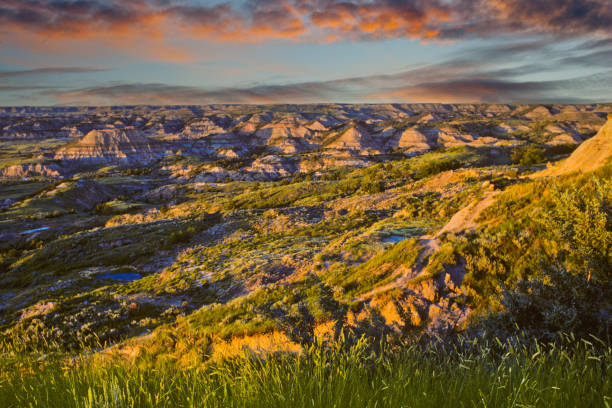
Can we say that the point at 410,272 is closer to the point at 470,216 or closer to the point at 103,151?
the point at 470,216

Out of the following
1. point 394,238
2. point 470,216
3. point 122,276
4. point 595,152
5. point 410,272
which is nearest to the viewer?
point 410,272

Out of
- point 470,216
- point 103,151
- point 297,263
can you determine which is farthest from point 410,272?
point 103,151

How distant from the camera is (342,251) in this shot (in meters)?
15.1

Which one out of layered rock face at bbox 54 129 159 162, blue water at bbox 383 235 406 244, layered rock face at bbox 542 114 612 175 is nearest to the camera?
layered rock face at bbox 542 114 612 175

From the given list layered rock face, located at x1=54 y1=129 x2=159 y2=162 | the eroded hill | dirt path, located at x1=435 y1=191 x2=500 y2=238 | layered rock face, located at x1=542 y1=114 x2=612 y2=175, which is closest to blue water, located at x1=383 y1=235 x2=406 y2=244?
the eroded hill

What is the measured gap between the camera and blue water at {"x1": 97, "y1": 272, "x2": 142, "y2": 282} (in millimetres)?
26016

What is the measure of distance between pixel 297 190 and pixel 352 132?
142 m

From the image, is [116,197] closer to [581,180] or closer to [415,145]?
[581,180]

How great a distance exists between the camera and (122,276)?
26672 millimetres

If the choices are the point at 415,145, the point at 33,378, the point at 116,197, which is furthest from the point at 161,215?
the point at 415,145

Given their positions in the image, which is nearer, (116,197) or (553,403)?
(553,403)

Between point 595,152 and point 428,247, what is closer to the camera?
point 428,247

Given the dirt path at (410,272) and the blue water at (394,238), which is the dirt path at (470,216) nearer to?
the dirt path at (410,272)

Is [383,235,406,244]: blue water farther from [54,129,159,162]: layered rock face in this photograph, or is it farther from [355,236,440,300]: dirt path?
[54,129,159,162]: layered rock face
